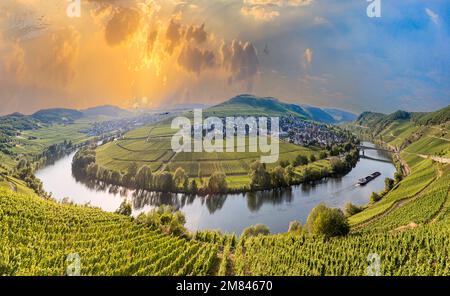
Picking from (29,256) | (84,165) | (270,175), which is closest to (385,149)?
(270,175)

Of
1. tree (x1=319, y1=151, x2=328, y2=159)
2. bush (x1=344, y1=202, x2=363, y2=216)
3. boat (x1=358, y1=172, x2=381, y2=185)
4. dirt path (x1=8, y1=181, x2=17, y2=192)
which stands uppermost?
tree (x1=319, y1=151, x2=328, y2=159)

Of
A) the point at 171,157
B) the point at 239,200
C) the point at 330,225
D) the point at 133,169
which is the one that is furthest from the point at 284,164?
the point at 330,225

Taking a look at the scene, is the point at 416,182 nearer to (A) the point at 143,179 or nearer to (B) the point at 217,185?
(B) the point at 217,185

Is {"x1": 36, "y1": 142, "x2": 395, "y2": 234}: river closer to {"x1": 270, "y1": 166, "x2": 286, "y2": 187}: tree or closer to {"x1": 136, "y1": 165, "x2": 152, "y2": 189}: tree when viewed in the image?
{"x1": 270, "y1": 166, "x2": 286, "y2": 187}: tree

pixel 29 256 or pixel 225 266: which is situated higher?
pixel 29 256

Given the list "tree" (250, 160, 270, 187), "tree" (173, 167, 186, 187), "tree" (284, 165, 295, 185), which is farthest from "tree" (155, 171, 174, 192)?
"tree" (284, 165, 295, 185)

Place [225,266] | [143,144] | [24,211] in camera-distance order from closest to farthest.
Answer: [225,266] < [24,211] < [143,144]

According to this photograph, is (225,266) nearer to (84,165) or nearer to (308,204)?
(308,204)
